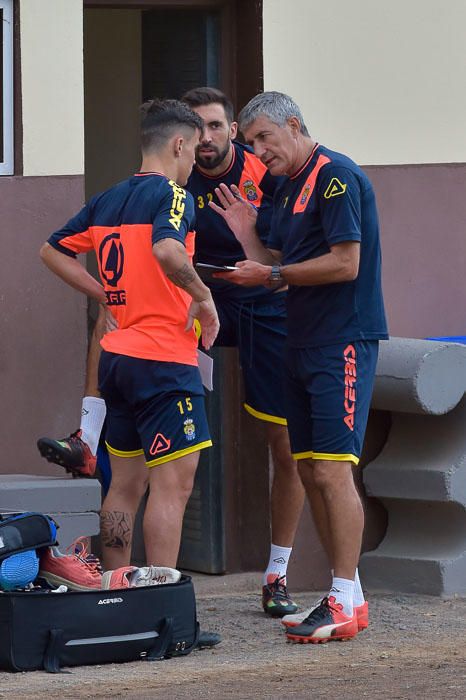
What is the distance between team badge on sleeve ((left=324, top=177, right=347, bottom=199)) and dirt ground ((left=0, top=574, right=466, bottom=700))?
5.79 ft

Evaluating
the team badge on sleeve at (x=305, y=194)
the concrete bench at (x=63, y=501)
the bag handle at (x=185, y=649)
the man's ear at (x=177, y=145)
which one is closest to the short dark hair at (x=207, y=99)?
the man's ear at (x=177, y=145)

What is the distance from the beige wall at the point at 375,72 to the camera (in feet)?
24.5

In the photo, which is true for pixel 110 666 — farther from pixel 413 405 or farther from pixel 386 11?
pixel 386 11

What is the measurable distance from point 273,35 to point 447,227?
1.29m

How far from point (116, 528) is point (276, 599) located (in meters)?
0.93

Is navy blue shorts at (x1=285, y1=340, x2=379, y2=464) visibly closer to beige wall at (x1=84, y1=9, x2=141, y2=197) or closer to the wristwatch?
the wristwatch

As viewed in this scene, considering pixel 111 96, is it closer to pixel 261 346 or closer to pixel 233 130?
pixel 233 130

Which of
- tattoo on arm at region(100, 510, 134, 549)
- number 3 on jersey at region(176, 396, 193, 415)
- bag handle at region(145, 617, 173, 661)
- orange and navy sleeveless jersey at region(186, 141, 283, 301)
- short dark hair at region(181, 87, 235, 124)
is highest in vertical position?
short dark hair at region(181, 87, 235, 124)

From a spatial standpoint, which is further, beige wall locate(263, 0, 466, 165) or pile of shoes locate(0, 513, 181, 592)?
beige wall locate(263, 0, 466, 165)

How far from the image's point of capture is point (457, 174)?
25.3 feet

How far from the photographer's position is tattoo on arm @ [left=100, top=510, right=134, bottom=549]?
244 inches

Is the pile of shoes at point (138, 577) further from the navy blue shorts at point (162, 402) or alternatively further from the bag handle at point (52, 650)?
the navy blue shorts at point (162, 402)

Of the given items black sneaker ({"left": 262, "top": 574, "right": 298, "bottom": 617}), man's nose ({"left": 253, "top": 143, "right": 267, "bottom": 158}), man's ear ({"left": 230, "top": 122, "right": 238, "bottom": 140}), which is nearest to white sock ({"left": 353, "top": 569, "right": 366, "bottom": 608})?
black sneaker ({"left": 262, "top": 574, "right": 298, "bottom": 617})

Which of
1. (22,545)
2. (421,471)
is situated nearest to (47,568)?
(22,545)
